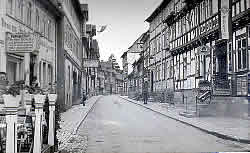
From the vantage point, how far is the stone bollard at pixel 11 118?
4250 mm

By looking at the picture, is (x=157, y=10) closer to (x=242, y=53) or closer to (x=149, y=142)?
(x=242, y=53)

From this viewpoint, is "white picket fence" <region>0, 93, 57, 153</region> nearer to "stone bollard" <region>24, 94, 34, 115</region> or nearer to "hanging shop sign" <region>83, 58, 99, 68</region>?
"stone bollard" <region>24, 94, 34, 115</region>

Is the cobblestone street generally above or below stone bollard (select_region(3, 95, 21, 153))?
below

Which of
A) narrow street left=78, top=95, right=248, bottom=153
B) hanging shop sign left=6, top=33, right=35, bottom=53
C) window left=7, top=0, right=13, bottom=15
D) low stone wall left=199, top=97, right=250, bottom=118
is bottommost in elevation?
narrow street left=78, top=95, right=248, bottom=153

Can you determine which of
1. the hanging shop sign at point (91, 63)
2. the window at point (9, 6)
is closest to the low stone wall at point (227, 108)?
the window at point (9, 6)

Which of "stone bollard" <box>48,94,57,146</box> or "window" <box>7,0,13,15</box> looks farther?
"window" <box>7,0,13,15</box>

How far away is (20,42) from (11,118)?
20.5 ft

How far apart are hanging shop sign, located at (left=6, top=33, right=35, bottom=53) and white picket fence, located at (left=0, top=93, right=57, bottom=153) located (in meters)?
3.33

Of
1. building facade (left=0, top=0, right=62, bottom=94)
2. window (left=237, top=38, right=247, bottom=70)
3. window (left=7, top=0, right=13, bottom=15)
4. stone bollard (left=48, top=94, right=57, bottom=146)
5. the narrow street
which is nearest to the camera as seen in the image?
stone bollard (left=48, top=94, right=57, bottom=146)

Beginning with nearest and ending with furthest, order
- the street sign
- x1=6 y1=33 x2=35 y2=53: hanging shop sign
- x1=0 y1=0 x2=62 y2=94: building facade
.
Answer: x1=6 y1=33 x2=35 y2=53: hanging shop sign
x1=0 y1=0 x2=62 y2=94: building facade
the street sign

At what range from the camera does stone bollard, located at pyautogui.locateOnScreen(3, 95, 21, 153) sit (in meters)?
4.25

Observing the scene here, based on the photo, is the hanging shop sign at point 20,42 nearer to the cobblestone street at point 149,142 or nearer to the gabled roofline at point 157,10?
the cobblestone street at point 149,142

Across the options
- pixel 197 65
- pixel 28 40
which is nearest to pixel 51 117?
pixel 28 40

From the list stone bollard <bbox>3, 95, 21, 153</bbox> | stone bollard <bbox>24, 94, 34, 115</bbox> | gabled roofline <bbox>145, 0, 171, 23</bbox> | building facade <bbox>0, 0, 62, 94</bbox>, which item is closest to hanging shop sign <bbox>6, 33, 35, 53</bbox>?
building facade <bbox>0, 0, 62, 94</bbox>
